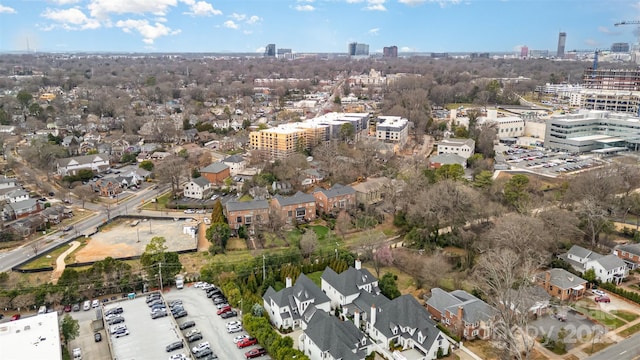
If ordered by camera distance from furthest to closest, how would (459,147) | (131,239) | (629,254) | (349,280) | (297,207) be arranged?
1. (459,147)
2. (297,207)
3. (131,239)
4. (629,254)
5. (349,280)

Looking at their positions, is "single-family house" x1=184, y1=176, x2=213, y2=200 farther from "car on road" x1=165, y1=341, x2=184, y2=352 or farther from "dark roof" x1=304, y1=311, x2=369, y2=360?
"dark roof" x1=304, y1=311, x2=369, y2=360

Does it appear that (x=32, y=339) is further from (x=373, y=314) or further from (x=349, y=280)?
(x=373, y=314)

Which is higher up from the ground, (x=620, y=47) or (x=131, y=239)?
(x=620, y=47)

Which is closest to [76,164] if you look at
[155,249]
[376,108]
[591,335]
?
[155,249]

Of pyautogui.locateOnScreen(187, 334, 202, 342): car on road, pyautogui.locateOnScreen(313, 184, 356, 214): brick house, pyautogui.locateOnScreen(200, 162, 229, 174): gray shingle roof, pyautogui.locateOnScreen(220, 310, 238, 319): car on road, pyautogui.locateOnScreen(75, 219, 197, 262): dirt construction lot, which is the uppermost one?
pyautogui.locateOnScreen(200, 162, 229, 174): gray shingle roof

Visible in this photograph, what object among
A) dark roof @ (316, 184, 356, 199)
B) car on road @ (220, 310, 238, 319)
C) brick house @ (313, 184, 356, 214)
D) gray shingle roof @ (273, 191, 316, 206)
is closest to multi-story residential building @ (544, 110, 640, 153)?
dark roof @ (316, 184, 356, 199)

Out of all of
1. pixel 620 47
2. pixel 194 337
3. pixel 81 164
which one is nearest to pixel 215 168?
pixel 81 164
